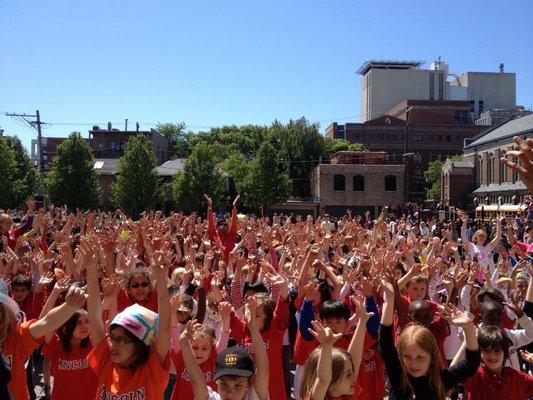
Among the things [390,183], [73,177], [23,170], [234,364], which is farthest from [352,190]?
[234,364]

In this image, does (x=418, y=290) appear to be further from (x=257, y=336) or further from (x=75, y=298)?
(x=75, y=298)

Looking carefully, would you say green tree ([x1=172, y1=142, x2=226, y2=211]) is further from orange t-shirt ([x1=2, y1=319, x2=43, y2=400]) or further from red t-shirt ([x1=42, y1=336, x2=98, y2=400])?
orange t-shirt ([x1=2, y1=319, x2=43, y2=400])

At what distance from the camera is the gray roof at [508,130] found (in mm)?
62156

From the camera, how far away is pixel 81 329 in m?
4.77

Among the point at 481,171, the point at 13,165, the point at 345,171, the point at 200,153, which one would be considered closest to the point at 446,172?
the point at 481,171

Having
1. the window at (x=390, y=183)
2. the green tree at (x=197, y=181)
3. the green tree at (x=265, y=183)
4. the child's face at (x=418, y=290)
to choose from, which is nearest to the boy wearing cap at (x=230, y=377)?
the child's face at (x=418, y=290)

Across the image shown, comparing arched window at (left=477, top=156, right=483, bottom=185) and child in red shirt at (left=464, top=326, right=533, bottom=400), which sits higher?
arched window at (left=477, top=156, right=483, bottom=185)

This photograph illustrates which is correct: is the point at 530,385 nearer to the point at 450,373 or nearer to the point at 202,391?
the point at 450,373

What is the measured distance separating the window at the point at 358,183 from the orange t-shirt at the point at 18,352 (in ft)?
179

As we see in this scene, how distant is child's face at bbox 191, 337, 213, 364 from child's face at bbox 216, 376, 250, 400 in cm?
83

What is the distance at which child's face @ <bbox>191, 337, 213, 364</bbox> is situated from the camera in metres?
4.57

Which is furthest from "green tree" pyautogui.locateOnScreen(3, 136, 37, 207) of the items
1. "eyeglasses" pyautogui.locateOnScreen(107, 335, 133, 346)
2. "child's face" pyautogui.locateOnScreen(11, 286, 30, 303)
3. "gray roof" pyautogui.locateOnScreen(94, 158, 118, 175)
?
→ "eyeglasses" pyautogui.locateOnScreen(107, 335, 133, 346)

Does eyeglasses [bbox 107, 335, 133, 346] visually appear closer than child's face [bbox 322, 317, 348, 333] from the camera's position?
Yes

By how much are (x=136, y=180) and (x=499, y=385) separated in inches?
1680
